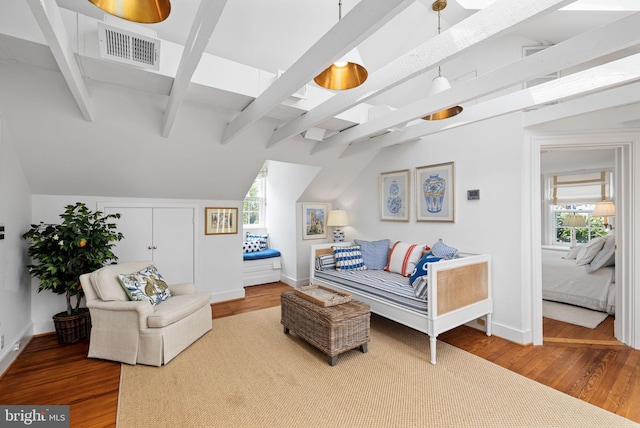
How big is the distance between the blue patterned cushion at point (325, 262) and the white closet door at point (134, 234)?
219cm

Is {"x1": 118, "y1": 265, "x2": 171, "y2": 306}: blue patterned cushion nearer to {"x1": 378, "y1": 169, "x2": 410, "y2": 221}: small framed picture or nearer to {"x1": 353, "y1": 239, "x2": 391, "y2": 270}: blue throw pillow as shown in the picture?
{"x1": 353, "y1": 239, "x2": 391, "y2": 270}: blue throw pillow

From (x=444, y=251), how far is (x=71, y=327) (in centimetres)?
387

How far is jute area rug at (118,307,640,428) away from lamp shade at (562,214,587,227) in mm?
4196

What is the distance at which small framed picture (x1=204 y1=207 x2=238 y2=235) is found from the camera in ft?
13.8

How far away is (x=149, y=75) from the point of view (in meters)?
2.20

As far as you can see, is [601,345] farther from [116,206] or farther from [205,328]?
[116,206]

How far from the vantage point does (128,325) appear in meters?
2.51

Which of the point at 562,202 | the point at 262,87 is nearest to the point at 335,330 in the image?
the point at 262,87

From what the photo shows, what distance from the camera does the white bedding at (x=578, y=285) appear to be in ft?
11.4

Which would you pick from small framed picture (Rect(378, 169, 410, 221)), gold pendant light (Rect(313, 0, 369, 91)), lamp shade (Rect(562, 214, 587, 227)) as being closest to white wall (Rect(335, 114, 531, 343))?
small framed picture (Rect(378, 169, 410, 221))

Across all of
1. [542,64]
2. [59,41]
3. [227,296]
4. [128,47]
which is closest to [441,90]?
[542,64]

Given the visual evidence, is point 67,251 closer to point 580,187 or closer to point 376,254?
point 376,254

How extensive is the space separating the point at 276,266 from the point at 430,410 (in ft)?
12.5

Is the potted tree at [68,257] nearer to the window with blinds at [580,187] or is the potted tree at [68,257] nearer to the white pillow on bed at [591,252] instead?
the white pillow on bed at [591,252]
